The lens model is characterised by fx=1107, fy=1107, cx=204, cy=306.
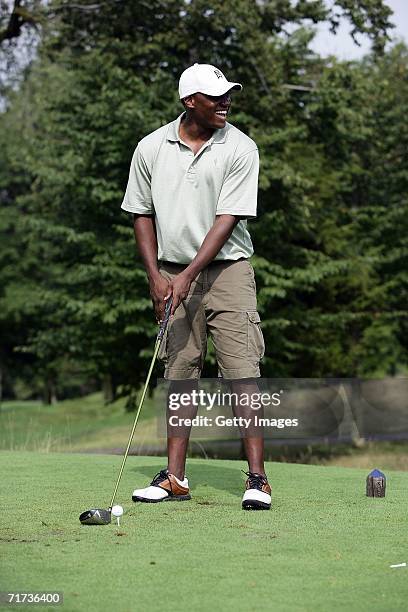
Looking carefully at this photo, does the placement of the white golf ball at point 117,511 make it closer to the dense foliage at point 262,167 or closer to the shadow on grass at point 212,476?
the shadow on grass at point 212,476

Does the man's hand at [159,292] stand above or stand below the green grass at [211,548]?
above

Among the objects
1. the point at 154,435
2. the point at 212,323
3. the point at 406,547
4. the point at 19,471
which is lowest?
the point at 154,435

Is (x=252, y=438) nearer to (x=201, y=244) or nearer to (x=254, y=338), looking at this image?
(x=254, y=338)

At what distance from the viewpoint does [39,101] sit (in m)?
26.4

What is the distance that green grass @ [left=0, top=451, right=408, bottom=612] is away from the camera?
3.65 meters

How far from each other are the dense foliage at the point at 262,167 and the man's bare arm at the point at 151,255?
564 inches

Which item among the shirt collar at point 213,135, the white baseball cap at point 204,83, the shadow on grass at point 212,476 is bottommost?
the shadow on grass at point 212,476

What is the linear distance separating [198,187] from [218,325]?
760mm

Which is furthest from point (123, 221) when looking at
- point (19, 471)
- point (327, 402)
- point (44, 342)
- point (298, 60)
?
point (19, 471)

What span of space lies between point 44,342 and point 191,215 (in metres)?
19.5

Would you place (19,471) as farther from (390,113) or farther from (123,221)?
(390,113)

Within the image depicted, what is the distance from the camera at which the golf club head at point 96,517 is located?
4.93m

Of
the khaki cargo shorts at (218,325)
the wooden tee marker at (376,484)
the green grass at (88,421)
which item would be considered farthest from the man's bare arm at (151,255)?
the green grass at (88,421)

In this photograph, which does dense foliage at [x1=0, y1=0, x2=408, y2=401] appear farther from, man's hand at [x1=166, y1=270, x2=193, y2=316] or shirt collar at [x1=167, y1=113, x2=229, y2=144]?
man's hand at [x1=166, y1=270, x2=193, y2=316]
